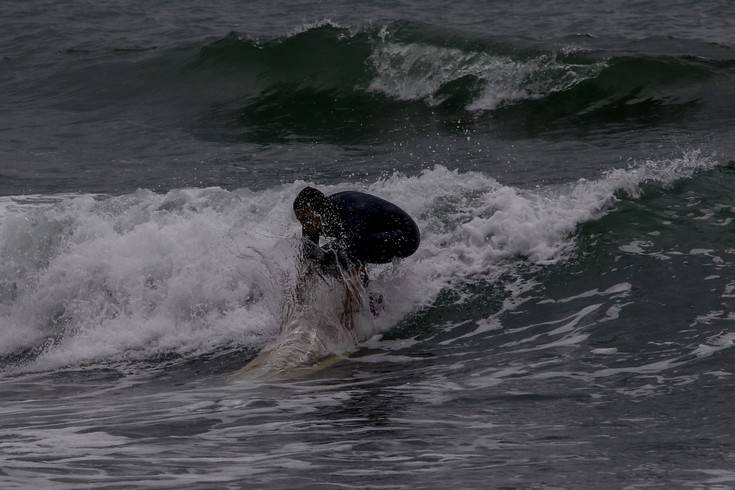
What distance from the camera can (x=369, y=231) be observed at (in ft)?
27.8

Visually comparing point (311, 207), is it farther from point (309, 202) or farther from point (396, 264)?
point (396, 264)

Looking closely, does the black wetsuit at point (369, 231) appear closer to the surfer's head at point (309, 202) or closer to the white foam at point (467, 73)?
the surfer's head at point (309, 202)

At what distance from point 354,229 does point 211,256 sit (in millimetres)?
1917

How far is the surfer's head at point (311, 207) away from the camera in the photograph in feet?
27.9

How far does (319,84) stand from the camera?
16844mm

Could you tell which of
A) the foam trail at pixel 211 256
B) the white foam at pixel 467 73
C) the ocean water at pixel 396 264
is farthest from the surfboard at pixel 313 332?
the white foam at pixel 467 73

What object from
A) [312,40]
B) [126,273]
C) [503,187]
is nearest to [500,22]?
[312,40]

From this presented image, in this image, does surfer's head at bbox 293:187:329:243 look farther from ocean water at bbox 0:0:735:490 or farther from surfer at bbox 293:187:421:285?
ocean water at bbox 0:0:735:490

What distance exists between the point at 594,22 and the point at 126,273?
10954mm

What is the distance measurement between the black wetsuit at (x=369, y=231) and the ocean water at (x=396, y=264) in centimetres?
57

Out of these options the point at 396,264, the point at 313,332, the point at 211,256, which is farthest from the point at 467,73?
the point at 313,332

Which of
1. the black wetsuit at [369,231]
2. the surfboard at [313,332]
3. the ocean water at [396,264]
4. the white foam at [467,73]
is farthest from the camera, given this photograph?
the white foam at [467,73]

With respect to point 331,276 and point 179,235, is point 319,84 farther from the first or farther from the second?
point 331,276

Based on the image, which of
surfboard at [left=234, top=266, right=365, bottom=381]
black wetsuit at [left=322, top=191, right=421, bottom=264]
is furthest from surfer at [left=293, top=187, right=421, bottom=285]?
surfboard at [left=234, top=266, right=365, bottom=381]
